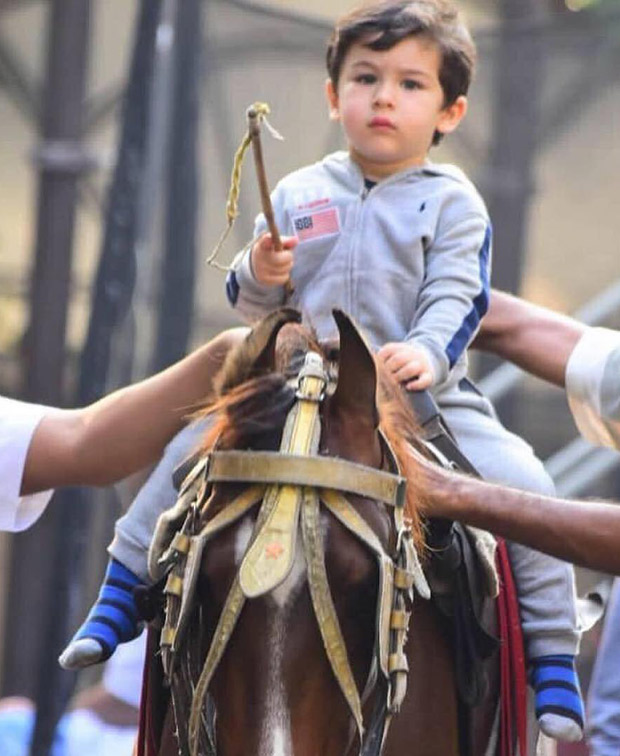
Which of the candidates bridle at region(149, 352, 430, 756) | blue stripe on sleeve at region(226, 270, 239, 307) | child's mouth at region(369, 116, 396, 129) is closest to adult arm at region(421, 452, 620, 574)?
bridle at region(149, 352, 430, 756)

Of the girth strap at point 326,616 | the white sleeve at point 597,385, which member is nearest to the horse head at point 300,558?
the girth strap at point 326,616

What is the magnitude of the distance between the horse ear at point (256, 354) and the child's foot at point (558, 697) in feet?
2.84

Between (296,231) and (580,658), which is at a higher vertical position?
(296,231)

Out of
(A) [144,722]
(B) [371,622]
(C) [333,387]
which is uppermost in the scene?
(C) [333,387]

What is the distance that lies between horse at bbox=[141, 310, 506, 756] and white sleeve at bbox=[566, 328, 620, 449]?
1.08 m

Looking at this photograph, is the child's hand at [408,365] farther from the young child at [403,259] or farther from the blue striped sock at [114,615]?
the blue striped sock at [114,615]

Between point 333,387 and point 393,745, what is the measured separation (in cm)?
64

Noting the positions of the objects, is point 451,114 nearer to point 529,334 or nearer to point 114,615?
point 529,334

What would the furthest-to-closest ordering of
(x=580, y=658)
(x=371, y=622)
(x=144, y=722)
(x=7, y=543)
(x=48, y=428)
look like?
(x=7, y=543)
(x=580, y=658)
(x=48, y=428)
(x=144, y=722)
(x=371, y=622)

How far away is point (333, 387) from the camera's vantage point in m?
3.58

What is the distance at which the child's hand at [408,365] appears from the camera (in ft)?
12.8

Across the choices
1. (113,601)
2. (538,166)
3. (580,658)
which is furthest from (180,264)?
(113,601)

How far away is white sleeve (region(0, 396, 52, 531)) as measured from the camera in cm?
451

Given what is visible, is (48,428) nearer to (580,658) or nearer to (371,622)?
(371,622)
